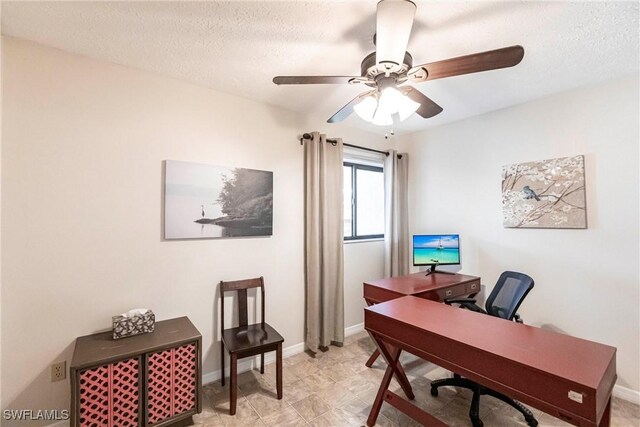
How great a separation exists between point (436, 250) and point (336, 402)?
6.26 feet

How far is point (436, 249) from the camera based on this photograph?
3.25 metres

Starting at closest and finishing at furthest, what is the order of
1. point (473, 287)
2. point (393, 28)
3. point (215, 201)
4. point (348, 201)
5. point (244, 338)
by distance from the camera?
point (393, 28) → point (244, 338) → point (215, 201) → point (473, 287) → point (348, 201)

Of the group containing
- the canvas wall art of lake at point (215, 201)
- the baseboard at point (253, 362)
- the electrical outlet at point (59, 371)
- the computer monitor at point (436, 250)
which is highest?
the canvas wall art of lake at point (215, 201)

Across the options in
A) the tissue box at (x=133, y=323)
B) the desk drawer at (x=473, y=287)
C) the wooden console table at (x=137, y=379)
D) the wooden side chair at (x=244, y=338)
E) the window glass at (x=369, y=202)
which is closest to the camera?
the wooden console table at (x=137, y=379)

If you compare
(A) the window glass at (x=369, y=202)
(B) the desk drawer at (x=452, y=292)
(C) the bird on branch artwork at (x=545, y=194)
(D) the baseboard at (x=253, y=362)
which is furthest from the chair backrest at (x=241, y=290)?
(C) the bird on branch artwork at (x=545, y=194)

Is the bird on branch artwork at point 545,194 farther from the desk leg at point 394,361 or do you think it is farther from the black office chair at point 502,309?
the desk leg at point 394,361

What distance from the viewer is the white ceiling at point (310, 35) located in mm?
1546

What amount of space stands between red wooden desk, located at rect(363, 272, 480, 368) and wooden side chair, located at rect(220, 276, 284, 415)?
98cm

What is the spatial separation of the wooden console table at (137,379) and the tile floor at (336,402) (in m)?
0.29

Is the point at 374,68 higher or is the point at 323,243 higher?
the point at 374,68

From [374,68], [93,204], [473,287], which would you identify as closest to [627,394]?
[473,287]

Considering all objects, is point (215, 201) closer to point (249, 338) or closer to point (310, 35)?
point (249, 338)

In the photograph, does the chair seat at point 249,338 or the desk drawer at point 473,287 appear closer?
the chair seat at point 249,338

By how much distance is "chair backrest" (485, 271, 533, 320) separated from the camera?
217 centimetres
